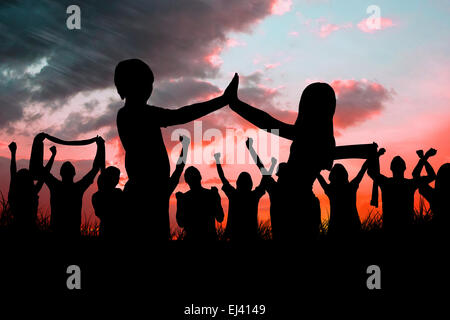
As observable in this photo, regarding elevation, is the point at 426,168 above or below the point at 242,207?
above

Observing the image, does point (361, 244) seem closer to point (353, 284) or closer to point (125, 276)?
point (353, 284)

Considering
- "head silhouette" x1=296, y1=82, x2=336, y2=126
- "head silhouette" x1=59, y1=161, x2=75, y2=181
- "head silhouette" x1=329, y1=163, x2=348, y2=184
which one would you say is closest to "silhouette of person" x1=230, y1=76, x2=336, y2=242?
"head silhouette" x1=296, y1=82, x2=336, y2=126

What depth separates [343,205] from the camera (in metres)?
7.09

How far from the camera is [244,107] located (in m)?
5.18

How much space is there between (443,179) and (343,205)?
5.12 ft

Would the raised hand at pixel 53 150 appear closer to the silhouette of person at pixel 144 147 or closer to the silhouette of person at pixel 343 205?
the silhouette of person at pixel 144 147

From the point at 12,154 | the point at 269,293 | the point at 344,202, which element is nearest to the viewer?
the point at 269,293

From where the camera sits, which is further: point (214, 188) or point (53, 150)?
point (53, 150)

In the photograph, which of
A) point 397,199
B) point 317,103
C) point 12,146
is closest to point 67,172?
point 12,146

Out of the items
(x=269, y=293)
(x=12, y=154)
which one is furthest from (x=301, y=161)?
(x=12, y=154)

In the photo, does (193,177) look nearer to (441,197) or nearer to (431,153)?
(441,197)

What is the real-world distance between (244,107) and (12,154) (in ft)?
17.2

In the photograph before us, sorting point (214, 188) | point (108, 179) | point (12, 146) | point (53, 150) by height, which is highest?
point (12, 146)

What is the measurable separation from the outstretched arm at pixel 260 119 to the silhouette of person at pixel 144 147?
0.88m
